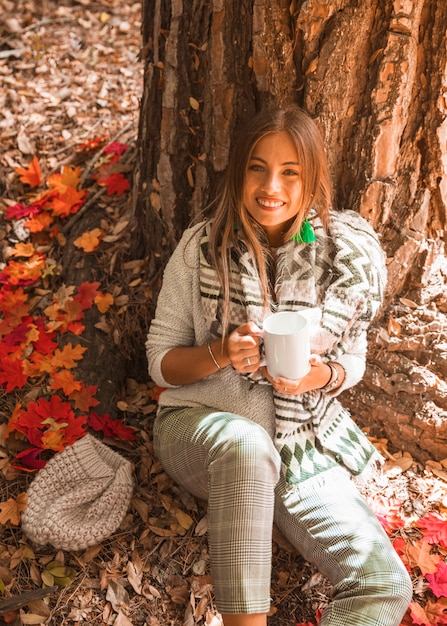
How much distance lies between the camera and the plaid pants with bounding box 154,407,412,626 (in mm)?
2148

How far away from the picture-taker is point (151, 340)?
2.62 metres

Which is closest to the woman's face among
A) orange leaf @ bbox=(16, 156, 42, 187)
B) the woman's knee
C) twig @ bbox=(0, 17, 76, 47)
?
the woman's knee

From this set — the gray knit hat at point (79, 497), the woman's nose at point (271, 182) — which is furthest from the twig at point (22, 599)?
the woman's nose at point (271, 182)

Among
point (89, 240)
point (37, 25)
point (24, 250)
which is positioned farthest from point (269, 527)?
point (37, 25)

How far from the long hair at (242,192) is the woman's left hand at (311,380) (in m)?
0.27

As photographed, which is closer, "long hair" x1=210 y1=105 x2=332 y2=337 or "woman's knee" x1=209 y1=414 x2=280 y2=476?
"woman's knee" x1=209 y1=414 x2=280 y2=476

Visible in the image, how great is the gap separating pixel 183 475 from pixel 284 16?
1778mm

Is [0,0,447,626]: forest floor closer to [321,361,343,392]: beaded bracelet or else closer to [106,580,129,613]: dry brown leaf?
[106,580,129,613]: dry brown leaf

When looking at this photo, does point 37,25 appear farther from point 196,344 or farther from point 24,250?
point 196,344

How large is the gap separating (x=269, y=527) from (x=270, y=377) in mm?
518

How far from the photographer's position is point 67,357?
3.10m

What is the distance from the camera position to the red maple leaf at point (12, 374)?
119 inches

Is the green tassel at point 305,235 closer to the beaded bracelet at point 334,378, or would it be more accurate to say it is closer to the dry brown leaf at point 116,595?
the beaded bracelet at point 334,378

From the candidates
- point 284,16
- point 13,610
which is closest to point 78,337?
point 13,610
